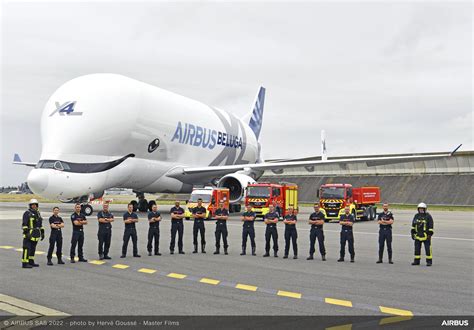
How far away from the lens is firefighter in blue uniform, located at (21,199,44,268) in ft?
42.2

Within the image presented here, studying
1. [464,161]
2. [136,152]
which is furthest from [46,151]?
[464,161]

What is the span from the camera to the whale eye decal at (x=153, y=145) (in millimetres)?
34250

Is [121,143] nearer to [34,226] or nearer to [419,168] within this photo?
[34,226]

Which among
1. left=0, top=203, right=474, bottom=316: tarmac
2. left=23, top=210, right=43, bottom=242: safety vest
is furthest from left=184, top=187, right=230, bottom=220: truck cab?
left=23, top=210, right=43, bottom=242: safety vest

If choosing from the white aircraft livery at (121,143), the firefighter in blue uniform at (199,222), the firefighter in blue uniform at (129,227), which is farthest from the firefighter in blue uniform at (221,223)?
the white aircraft livery at (121,143)

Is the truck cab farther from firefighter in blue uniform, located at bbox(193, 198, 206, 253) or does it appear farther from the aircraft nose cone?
firefighter in blue uniform, located at bbox(193, 198, 206, 253)

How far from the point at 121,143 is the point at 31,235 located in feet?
63.2

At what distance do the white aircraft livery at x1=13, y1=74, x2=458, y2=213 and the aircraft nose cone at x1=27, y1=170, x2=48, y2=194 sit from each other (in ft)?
0.16

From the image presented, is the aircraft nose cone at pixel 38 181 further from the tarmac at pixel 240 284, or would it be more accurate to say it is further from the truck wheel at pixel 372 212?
the truck wheel at pixel 372 212

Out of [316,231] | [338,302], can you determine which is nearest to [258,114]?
[316,231]

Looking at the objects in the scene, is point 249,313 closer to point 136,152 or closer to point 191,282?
point 191,282

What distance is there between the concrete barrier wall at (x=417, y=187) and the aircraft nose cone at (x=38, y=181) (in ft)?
156

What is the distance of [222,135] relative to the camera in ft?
143

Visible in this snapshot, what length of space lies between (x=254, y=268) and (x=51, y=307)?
5.90 metres
